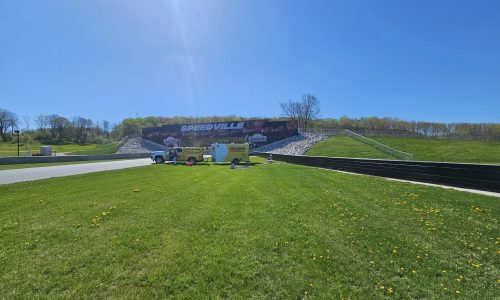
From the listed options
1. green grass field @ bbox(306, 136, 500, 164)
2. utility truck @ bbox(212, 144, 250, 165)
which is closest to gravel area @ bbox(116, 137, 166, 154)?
green grass field @ bbox(306, 136, 500, 164)

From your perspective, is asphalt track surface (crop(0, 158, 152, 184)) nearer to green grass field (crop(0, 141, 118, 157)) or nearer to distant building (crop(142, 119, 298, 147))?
distant building (crop(142, 119, 298, 147))

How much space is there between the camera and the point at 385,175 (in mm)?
16719

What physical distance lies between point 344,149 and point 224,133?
37.3 metres

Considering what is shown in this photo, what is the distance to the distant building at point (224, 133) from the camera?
228 ft

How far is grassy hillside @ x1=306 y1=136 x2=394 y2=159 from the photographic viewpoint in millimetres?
42513

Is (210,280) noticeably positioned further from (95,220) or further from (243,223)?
(95,220)

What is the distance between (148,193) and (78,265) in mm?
6261

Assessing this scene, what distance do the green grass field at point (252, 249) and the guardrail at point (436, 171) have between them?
316 cm

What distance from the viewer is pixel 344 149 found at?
159 ft

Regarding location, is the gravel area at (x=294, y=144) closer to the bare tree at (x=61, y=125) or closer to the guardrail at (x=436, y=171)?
the guardrail at (x=436, y=171)

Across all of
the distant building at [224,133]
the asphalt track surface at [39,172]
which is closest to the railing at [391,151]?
the distant building at [224,133]

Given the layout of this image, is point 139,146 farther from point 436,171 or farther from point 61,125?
point 436,171

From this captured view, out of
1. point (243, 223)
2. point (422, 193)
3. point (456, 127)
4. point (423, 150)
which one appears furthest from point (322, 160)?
point (456, 127)

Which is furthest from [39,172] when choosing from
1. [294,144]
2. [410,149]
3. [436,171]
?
[410,149]
